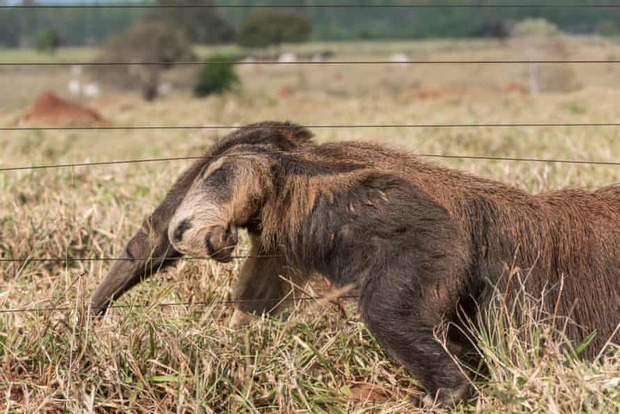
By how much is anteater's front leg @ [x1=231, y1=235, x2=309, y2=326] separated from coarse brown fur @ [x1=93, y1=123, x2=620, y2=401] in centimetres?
30

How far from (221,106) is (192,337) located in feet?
45.1

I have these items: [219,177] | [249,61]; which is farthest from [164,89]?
[219,177]

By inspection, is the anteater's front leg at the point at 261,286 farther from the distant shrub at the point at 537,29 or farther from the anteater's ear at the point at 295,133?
the distant shrub at the point at 537,29

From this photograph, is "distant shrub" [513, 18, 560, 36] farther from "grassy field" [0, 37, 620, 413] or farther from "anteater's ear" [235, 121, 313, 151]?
"anteater's ear" [235, 121, 313, 151]

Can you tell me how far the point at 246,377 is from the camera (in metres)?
3.71

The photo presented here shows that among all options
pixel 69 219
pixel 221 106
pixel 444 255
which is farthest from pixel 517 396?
pixel 221 106

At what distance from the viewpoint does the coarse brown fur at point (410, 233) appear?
3.65m

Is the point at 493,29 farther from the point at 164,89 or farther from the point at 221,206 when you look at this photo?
the point at 221,206

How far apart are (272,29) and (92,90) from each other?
1471cm

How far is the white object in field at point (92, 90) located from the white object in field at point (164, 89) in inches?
115

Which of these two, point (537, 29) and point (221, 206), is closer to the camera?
point (221, 206)

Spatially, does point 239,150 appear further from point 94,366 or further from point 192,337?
point 94,366

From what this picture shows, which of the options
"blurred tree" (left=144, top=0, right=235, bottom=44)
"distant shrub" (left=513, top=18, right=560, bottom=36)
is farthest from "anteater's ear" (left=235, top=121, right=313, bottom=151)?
"blurred tree" (left=144, top=0, right=235, bottom=44)

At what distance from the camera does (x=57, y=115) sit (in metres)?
17.4
